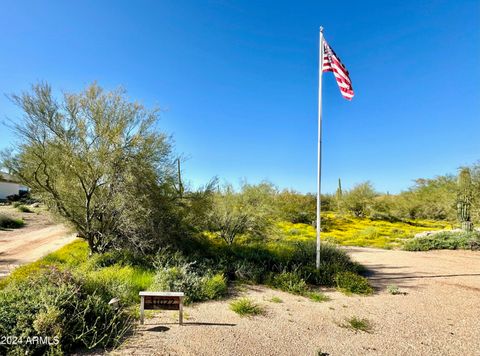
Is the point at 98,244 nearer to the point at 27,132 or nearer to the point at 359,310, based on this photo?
the point at 27,132

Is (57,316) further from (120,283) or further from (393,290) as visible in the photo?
(393,290)

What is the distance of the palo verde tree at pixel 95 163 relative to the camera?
827 cm

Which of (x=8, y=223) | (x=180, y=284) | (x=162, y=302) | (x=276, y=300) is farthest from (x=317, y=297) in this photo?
A: (x=8, y=223)

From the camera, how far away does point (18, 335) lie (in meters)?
3.78

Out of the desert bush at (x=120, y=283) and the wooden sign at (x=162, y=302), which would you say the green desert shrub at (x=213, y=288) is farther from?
the wooden sign at (x=162, y=302)

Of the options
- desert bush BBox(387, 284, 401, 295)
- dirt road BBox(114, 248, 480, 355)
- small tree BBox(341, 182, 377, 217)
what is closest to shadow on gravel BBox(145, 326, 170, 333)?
dirt road BBox(114, 248, 480, 355)

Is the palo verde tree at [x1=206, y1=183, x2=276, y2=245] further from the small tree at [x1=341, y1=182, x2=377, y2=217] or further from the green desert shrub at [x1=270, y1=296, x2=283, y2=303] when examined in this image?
the small tree at [x1=341, y1=182, x2=377, y2=217]

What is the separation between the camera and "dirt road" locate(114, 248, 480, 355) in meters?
4.22

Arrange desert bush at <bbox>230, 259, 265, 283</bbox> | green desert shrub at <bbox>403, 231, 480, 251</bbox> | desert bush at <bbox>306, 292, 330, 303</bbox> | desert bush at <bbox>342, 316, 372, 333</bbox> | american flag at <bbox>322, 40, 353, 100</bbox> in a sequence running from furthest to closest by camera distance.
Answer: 1. green desert shrub at <bbox>403, 231, 480, 251</bbox>
2. american flag at <bbox>322, 40, 353, 100</bbox>
3. desert bush at <bbox>230, 259, 265, 283</bbox>
4. desert bush at <bbox>306, 292, 330, 303</bbox>
5. desert bush at <bbox>342, 316, 372, 333</bbox>

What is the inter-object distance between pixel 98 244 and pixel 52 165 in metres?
3.05

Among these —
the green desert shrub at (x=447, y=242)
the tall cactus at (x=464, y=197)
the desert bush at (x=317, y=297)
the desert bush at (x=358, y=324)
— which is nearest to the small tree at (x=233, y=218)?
the desert bush at (x=317, y=297)

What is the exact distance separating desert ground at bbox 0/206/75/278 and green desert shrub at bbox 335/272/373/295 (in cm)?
988

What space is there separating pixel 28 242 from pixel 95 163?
33.5 ft

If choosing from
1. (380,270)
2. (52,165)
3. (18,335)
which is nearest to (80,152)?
(52,165)
